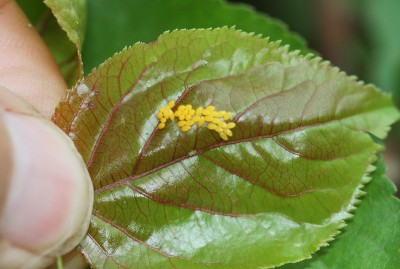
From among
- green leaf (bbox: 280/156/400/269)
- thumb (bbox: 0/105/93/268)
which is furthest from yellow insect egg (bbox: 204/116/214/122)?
green leaf (bbox: 280/156/400/269)

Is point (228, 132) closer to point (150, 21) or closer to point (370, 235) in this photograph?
point (370, 235)

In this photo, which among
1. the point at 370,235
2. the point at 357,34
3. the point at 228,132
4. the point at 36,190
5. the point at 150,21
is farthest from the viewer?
the point at 357,34

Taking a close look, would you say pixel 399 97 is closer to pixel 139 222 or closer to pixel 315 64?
pixel 315 64

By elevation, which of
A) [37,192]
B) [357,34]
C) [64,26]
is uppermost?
[64,26]

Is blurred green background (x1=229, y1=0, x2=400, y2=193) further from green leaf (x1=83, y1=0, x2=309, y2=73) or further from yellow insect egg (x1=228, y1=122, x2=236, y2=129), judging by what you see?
yellow insect egg (x1=228, y1=122, x2=236, y2=129)

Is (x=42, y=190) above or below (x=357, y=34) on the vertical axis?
above

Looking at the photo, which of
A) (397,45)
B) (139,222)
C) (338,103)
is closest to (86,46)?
(139,222)

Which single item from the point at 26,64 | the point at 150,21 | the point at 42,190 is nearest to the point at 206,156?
the point at 42,190
